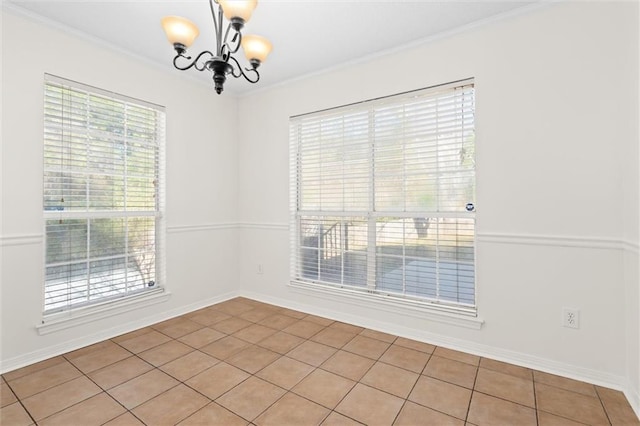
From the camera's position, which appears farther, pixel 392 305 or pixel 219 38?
pixel 392 305

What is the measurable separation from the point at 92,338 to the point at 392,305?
107 inches

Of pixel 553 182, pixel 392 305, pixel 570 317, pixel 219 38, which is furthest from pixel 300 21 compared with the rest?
pixel 570 317

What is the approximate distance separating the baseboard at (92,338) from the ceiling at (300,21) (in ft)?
8.54

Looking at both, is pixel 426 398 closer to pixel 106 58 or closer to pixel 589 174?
pixel 589 174

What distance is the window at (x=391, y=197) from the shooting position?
2.64m

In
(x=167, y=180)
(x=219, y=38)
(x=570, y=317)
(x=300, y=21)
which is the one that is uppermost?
(x=300, y=21)

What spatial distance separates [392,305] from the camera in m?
2.95

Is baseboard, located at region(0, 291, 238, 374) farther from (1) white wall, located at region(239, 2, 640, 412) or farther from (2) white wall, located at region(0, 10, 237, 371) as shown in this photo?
(1) white wall, located at region(239, 2, 640, 412)

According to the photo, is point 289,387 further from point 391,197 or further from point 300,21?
point 300,21

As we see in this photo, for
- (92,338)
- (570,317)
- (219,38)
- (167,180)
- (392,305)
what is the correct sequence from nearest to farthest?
(219,38), (570,317), (92,338), (392,305), (167,180)

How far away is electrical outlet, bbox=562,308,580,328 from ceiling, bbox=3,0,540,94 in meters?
2.23

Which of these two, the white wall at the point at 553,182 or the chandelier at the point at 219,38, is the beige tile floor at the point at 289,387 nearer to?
the white wall at the point at 553,182

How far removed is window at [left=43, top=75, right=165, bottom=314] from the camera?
2.54m

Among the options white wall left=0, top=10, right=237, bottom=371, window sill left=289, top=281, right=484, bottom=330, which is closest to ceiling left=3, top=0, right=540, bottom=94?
white wall left=0, top=10, right=237, bottom=371
